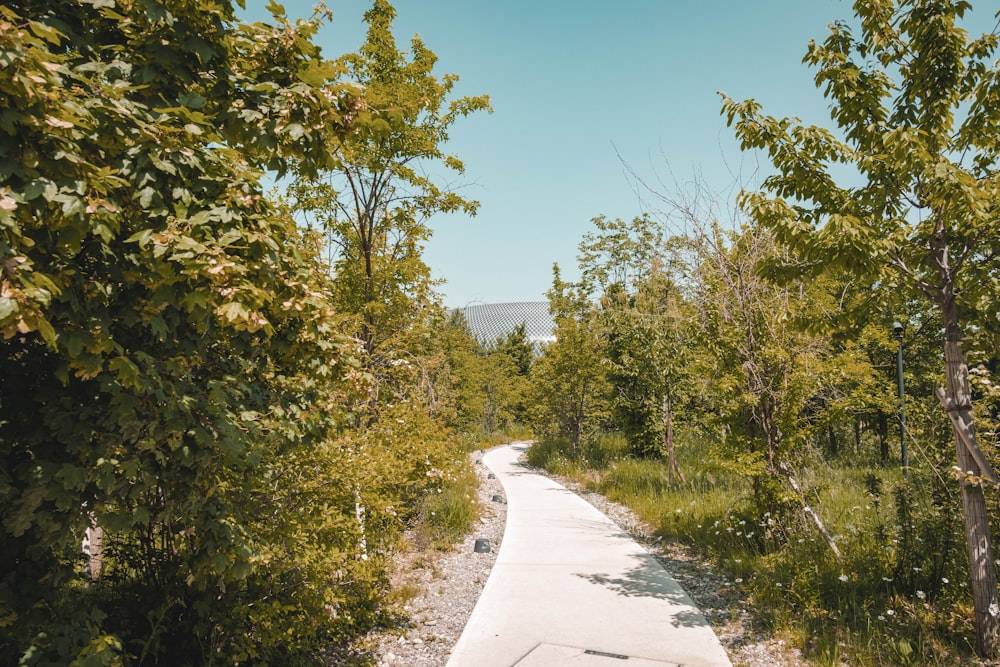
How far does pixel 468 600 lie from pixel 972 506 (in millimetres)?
4724

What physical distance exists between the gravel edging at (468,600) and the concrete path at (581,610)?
0.19m

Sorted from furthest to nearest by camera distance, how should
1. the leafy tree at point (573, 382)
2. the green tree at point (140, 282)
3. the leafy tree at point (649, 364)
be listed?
the leafy tree at point (573, 382), the leafy tree at point (649, 364), the green tree at point (140, 282)

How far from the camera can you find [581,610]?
5398 millimetres

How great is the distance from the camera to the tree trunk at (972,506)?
400cm

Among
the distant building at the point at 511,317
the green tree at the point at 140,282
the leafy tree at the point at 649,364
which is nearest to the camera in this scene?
Result: the green tree at the point at 140,282

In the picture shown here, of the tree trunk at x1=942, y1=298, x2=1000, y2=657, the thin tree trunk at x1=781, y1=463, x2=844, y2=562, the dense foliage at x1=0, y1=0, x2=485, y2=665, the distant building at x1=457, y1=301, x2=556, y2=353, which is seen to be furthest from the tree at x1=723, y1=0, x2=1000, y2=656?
the distant building at x1=457, y1=301, x2=556, y2=353

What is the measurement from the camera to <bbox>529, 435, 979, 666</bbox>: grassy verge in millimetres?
4332

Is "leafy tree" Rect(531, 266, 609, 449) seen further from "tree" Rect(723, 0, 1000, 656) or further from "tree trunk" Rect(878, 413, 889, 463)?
"tree" Rect(723, 0, 1000, 656)

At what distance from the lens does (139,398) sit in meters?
2.42

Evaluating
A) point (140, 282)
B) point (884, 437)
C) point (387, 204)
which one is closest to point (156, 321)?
point (140, 282)

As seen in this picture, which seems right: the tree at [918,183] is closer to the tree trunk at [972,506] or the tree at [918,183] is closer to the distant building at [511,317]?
the tree trunk at [972,506]

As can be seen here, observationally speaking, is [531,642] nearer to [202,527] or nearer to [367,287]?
[202,527]

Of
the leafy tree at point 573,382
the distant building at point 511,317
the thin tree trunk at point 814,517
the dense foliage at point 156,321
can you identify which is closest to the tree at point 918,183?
the thin tree trunk at point 814,517

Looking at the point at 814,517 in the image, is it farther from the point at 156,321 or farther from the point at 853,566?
the point at 156,321
